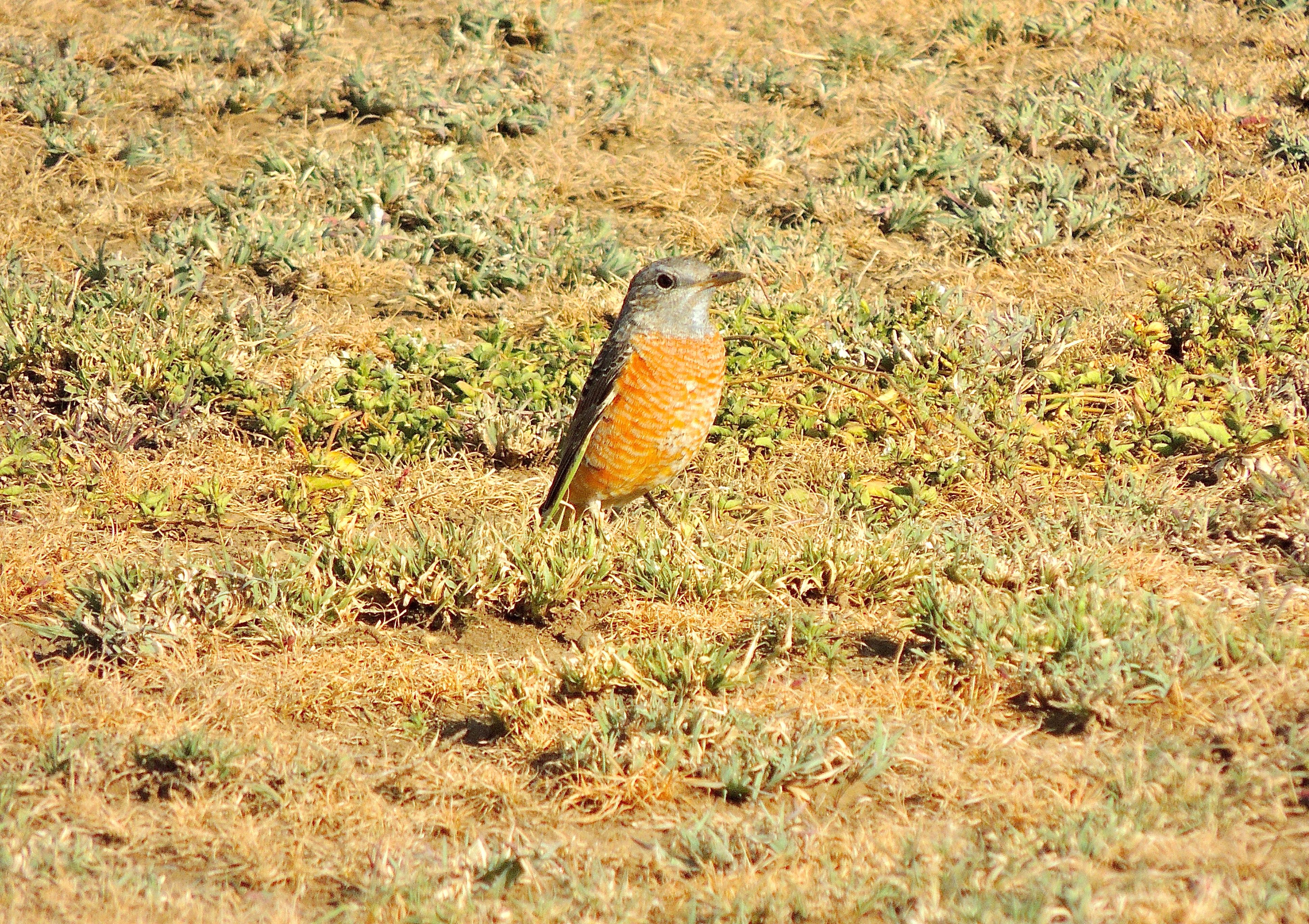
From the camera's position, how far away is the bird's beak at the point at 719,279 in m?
5.94

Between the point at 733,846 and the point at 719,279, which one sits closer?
the point at 733,846

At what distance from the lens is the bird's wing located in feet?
19.3

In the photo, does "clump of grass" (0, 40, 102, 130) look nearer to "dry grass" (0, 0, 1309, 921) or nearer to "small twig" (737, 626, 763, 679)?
"dry grass" (0, 0, 1309, 921)

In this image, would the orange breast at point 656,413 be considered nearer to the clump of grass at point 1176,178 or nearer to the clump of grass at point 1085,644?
the clump of grass at point 1085,644

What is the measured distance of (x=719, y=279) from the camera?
5988 millimetres

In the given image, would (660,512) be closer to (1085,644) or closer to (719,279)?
(719,279)

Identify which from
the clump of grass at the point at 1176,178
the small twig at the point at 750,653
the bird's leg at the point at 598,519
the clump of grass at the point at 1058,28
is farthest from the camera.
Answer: the clump of grass at the point at 1058,28

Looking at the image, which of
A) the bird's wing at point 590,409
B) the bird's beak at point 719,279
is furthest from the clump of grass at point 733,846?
the bird's beak at point 719,279

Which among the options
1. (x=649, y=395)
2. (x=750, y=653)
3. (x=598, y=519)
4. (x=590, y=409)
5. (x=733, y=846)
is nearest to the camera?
(x=733, y=846)

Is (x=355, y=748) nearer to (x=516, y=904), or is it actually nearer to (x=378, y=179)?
(x=516, y=904)

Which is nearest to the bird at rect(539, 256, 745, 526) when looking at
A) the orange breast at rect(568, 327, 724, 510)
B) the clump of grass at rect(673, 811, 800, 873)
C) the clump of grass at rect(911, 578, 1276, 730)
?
the orange breast at rect(568, 327, 724, 510)

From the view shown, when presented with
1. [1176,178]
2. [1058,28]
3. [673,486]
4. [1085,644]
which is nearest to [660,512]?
[673,486]

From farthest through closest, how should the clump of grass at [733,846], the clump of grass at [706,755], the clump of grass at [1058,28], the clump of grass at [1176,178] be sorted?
the clump of grass at [1058,28]
the clump of grass at [1176,178]
the clump of grass at [706,755]
the clump of grass at [733,846]

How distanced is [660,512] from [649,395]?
23.1 inches
